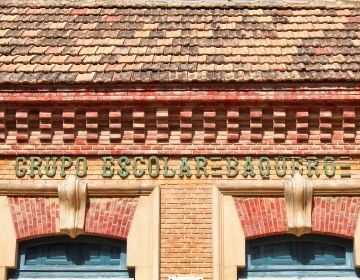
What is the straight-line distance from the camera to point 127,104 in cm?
1115

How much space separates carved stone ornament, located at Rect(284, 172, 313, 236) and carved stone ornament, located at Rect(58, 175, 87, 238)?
111 inches

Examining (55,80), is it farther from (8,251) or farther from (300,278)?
(300,278)

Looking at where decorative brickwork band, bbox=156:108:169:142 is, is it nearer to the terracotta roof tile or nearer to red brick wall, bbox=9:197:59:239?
the terracotta roof tile

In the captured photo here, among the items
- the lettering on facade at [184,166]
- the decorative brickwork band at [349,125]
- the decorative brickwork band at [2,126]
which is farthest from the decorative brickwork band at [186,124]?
the decorative brickwork band at [2,126]

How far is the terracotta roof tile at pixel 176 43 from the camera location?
37.3 feet

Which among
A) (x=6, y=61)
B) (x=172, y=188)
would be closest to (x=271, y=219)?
(x=172, y=188)

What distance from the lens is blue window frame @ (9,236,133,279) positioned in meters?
10.9

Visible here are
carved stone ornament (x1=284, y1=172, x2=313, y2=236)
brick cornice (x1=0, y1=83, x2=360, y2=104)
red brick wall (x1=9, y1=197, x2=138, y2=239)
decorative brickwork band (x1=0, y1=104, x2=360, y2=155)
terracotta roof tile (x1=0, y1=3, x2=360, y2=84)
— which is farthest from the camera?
terracotta roof tile (x1=0, y1=3, x2=360, y2=84)

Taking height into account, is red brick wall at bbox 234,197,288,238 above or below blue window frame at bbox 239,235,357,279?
above

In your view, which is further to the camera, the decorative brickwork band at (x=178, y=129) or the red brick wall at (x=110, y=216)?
the decorative brickwork band at (x=178, y=129)

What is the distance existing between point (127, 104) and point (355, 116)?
127 inches

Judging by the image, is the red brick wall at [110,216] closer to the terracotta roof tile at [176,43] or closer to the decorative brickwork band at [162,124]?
the decorative brickwork band at [162,124]

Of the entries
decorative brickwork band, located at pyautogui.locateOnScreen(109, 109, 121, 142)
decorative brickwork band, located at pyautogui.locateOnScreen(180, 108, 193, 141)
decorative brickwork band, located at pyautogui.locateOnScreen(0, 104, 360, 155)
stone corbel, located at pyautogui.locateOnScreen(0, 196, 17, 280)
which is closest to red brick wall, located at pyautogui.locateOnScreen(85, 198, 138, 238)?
decorative brickwork band, located at pyautogui.locateOnScreen(0, 104, 360, 155)

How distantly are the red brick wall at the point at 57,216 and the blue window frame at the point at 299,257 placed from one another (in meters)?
1.78
